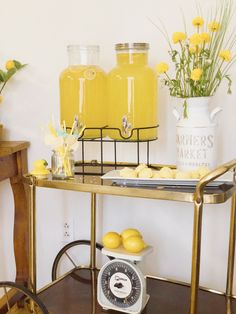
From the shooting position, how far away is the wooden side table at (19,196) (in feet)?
5.13

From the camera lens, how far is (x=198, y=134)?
1192mm

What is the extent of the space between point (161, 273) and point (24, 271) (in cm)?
56

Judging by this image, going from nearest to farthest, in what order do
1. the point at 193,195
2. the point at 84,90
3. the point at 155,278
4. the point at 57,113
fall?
the point at 193,195, the point at 84,90, the point at 155,278, the point at 57,113

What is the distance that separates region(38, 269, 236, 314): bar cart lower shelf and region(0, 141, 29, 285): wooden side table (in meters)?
0.30

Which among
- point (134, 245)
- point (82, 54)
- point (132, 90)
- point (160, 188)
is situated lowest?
point (134, 245)

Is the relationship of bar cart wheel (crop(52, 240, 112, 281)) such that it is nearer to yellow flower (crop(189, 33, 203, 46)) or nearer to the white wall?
the white wall

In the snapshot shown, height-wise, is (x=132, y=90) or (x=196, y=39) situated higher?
(x=196, y=39)

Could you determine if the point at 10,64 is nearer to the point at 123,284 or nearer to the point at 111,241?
the point at 111,241

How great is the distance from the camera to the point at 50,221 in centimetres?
171

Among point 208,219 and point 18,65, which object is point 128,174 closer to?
point 208,219

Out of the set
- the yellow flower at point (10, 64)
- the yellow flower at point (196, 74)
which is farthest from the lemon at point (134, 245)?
the yellow flower at point (10, 64)

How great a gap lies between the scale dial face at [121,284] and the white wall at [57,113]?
368 millimetres

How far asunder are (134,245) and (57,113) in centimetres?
65

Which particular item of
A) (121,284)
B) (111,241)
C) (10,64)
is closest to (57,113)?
(10,64)
